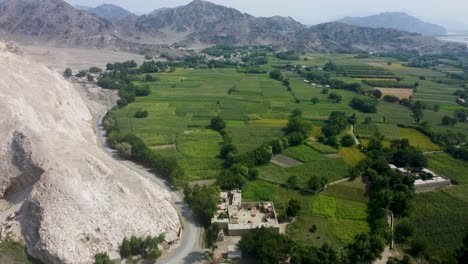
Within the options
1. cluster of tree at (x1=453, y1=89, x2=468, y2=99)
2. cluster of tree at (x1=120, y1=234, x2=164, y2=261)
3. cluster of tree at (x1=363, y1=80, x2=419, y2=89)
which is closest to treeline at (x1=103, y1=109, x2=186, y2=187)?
cluster of tree at (x1=120, y1=234, x2=164, y2=261)

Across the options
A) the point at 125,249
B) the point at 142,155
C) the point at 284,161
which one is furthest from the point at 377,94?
the point at 125,249

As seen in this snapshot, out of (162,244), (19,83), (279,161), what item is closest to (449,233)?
(279,161)

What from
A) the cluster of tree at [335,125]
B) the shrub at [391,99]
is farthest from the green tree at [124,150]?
the shrub at [391,99]

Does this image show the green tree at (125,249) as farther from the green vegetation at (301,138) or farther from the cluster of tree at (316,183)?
the cluster of tree at (316,183)

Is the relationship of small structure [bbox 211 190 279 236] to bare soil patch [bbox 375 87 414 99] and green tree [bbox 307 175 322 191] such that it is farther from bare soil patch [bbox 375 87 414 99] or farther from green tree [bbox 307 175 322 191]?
bare soil patch [bbox 375 87 414 99]

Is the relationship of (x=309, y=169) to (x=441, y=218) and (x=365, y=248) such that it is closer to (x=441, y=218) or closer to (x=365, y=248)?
(x=441, y=218)

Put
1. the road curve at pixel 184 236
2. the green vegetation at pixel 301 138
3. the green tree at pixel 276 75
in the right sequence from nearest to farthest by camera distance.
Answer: the road curve at pixel 184 236, the green vegetation at pixel 301 138, the green tree at pixel 276 75

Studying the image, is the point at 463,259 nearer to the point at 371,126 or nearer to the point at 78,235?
the point at 78,235
